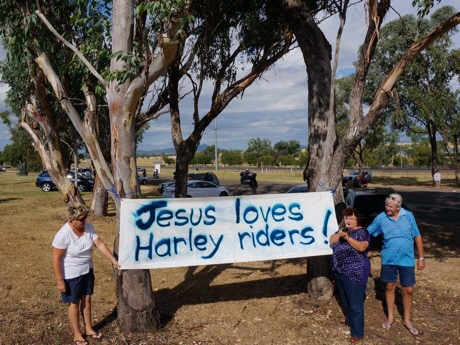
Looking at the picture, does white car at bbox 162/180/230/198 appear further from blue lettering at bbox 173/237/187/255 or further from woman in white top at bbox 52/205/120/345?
woman in white top at bbox 52/205/120/345

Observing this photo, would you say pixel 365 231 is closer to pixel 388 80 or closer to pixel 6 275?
pixel 388 80

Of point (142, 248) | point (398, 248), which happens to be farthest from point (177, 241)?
point (398, 248)

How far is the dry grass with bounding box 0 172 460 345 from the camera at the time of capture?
5027 millimetres

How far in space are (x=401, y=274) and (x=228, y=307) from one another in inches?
91.2

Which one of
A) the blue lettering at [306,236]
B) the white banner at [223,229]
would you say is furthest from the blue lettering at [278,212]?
the blue lettering at [306,236]

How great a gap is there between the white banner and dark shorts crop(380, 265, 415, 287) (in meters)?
0.78

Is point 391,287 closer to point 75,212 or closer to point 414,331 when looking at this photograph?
point 414,331

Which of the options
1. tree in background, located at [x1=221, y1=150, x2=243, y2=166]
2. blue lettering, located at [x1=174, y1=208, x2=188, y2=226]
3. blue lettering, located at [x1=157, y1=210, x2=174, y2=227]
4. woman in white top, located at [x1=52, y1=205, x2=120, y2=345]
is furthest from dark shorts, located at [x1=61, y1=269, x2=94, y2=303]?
tree in background, located at [x1=221, y1=150, x2=243, y2=166]

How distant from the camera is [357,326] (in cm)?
490

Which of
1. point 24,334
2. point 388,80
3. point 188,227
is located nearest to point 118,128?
point 188,227

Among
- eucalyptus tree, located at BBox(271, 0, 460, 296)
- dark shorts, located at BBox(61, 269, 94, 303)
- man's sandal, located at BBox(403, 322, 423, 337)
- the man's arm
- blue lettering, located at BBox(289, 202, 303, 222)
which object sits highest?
eucalyptus tree, located at BBox(271, 0, 460, 296)

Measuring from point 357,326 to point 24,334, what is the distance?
12.5 ft

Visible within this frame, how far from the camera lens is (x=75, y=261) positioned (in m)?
4.60

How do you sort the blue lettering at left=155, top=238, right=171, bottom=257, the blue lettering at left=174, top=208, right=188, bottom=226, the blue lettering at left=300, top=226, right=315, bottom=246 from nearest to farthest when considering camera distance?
the blue lettering at left=155, top=238, right=171, bottom=257 < the blue lettering at left=174, top=208, right=188, bottom=226 < the blue lettering at left=300, top=226, right=315, bottom=246
